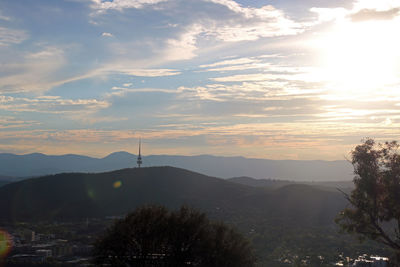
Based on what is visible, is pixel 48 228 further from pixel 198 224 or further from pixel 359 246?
pixel 198 224

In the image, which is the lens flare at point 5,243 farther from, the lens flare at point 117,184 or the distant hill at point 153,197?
the lens flare at point 117,184

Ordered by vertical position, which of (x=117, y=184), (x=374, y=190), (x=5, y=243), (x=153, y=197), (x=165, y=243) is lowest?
(x=5, y=243)

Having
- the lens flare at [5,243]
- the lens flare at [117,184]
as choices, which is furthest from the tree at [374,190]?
the lens flare at [117,184]

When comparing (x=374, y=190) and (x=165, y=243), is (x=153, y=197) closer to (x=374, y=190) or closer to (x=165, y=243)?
(x=165, y=243)

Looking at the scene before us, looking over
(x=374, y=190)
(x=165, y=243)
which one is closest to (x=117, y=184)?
(x=165, y=243)

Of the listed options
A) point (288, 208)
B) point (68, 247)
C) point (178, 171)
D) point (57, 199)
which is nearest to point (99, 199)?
point (57, 199)

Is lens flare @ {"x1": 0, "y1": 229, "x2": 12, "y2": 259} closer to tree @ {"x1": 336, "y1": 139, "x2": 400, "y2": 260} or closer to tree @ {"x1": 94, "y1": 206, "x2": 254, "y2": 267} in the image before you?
tree @ {"x1": 94, "y1": 206, "x2": 254, "y2": 267}
